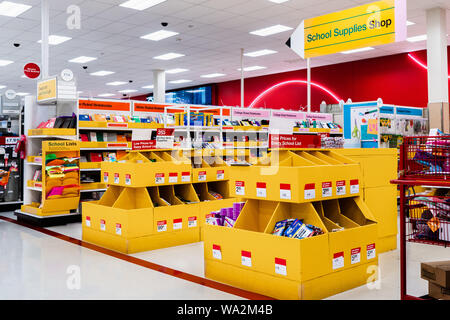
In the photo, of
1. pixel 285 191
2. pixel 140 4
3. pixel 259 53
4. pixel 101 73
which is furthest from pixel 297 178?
pixel 101 73

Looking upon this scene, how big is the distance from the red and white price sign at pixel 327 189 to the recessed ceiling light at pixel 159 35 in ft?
26.9

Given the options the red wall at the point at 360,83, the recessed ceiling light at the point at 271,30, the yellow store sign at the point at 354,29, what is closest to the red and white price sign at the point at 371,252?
the yellow store sign at the point at 354,29

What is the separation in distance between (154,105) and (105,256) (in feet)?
15.3

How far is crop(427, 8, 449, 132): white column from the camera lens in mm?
8938

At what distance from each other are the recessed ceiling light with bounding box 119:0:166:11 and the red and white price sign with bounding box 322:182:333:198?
20.7 ft

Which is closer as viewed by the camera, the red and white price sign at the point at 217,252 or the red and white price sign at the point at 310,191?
the red and white price sign at the point at 310,191

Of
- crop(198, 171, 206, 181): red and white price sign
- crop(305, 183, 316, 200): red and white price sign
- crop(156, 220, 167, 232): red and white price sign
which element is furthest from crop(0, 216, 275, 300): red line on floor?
crop(198, 171, 206, 181): red and white price sign

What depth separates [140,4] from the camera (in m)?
8.63

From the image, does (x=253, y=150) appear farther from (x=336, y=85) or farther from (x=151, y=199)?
(x=336, y=85)

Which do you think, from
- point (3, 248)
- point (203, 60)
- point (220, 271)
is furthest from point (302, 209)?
point (203, 60)

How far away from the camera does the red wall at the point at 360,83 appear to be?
12219mm

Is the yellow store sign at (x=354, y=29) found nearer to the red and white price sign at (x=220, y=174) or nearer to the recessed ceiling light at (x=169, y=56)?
the red and white price sign at (x=220, y=174)

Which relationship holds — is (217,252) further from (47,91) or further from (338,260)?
(47,91)

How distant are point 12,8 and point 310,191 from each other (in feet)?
26.2
